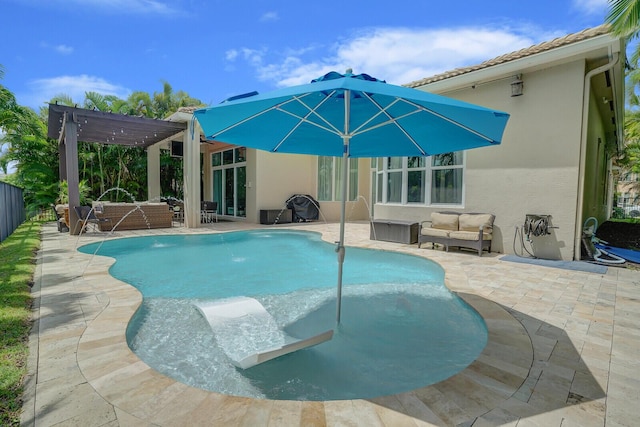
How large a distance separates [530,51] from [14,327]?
9683mm

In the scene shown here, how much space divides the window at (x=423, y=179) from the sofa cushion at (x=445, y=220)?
0.68m

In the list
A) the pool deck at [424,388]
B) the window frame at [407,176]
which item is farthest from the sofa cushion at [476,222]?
the pool deck at [424,388]

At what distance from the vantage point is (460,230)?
8.19m

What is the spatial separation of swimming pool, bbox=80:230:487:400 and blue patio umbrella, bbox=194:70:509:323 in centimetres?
70

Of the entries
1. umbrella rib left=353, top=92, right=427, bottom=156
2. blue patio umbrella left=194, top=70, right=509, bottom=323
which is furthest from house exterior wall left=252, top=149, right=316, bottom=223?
umbrella rib left=353, top=92, right=427, bottom=156

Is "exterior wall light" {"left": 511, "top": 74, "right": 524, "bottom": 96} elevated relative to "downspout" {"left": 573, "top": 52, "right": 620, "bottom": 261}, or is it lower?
elevated

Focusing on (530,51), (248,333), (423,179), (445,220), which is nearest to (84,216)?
(248,333)

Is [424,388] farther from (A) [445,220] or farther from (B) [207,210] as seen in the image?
(B) [207,210]

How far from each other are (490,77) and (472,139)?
16.7ft

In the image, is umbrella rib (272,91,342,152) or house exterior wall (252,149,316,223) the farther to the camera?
house exterior wall (252,149,316,223)

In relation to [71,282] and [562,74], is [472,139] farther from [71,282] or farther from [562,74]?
[71,282]

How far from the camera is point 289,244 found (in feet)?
32.4

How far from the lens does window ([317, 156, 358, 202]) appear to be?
16.1 metres

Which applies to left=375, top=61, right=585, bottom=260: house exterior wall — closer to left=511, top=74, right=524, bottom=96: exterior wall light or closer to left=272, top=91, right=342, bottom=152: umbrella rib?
left=511, top=74, right=524, bottom=96: exterior wall light
